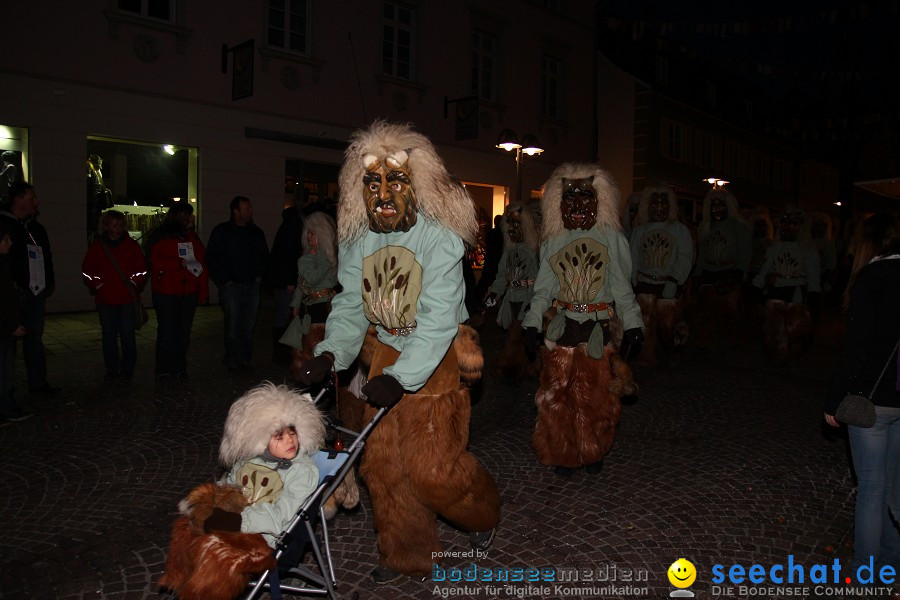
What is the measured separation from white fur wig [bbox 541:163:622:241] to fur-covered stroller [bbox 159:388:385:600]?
2722 mm

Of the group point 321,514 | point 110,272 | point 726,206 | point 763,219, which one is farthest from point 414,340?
point 763,219

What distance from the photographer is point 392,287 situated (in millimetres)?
3309

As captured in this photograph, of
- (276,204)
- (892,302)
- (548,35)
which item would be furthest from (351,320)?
(548,35)

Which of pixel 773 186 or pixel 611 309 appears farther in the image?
pixel 773 186

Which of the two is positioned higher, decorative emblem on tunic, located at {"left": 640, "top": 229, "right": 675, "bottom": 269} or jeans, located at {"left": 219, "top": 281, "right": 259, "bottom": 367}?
decorative emblem on tunic, located at {"left": 640, "top": 229, "right": 675, "bottom": 269}

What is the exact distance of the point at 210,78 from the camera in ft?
45.9

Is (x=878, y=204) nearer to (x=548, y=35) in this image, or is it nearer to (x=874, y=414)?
(x=548, y=35)

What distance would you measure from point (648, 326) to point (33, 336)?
6.87 meters

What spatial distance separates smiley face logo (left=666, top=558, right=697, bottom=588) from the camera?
11.1ft

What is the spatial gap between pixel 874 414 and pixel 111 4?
45.7ft

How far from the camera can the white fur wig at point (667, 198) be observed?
830 centimetres

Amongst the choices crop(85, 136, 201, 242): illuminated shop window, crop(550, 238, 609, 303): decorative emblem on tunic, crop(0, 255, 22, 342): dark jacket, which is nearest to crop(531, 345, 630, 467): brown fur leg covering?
crop(550, 238, 609, 303): decorative emblem on tunic

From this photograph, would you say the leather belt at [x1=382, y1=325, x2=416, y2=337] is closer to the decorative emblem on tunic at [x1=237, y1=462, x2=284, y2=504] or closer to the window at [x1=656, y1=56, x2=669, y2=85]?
the decorative emblem on tunic at [x1=237, y1=462, x2=284, y2=504]

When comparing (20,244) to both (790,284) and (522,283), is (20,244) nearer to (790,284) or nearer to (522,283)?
(522,283)
